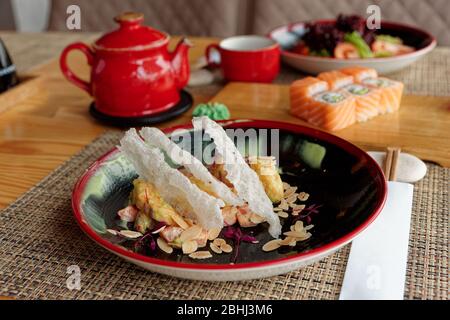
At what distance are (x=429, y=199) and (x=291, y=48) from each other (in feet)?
2.91

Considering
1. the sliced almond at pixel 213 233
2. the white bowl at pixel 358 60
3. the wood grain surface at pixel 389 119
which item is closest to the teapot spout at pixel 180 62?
the wood grain surface at pixel 389 119

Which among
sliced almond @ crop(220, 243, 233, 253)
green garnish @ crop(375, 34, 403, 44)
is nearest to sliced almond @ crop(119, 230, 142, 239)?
sliced almond @ crop(220, 243, 233, 253)

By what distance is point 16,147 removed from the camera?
3.80 ft

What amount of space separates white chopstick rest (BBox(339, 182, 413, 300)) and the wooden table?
10.0 inches

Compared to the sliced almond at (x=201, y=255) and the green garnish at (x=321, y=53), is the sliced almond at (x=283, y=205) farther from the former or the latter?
the green garnish at (x=321, y=53)

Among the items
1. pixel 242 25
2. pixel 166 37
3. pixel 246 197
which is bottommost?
pixel 242 25

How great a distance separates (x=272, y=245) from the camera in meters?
0.74

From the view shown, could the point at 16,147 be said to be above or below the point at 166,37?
below

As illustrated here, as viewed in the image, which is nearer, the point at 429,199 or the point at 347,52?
the point at 429,199

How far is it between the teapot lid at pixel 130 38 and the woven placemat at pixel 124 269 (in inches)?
16.4

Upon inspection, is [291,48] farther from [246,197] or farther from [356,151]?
[246,197]

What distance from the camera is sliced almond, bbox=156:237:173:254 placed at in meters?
0.73

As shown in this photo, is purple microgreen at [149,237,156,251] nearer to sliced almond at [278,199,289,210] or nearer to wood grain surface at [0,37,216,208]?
sliced almond at [278,199,289,210]
